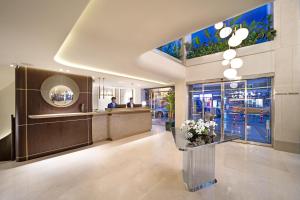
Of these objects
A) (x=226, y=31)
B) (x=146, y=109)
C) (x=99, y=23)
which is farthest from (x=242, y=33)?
(x=146, y=109)

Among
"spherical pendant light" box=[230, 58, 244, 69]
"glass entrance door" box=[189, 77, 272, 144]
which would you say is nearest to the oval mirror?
"glass entrance door" box=[189, 77, 272, 144]

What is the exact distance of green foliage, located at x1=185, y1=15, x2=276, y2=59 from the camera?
488 centimetres

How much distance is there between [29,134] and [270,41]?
8.48 metres

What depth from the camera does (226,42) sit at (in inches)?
233

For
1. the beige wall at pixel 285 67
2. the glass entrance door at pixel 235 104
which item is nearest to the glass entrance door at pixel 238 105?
the glass entrance door at pixel 235 104

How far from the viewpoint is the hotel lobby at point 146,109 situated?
2072 millimetres

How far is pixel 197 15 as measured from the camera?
1.93 meters

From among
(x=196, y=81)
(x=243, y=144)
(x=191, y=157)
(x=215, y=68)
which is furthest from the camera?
(x=196, y=81)

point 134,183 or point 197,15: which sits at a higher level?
point 197,15

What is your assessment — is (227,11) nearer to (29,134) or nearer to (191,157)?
(191,157)

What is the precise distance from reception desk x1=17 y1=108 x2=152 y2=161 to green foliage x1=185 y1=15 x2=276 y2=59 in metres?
4.17

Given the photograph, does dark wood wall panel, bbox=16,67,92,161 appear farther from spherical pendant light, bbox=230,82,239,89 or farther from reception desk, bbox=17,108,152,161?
spherical pendant light, bbox=230,82,239,89

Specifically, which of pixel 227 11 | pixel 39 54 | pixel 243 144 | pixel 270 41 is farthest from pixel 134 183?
pixel 270 41

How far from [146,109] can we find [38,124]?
4644mm
